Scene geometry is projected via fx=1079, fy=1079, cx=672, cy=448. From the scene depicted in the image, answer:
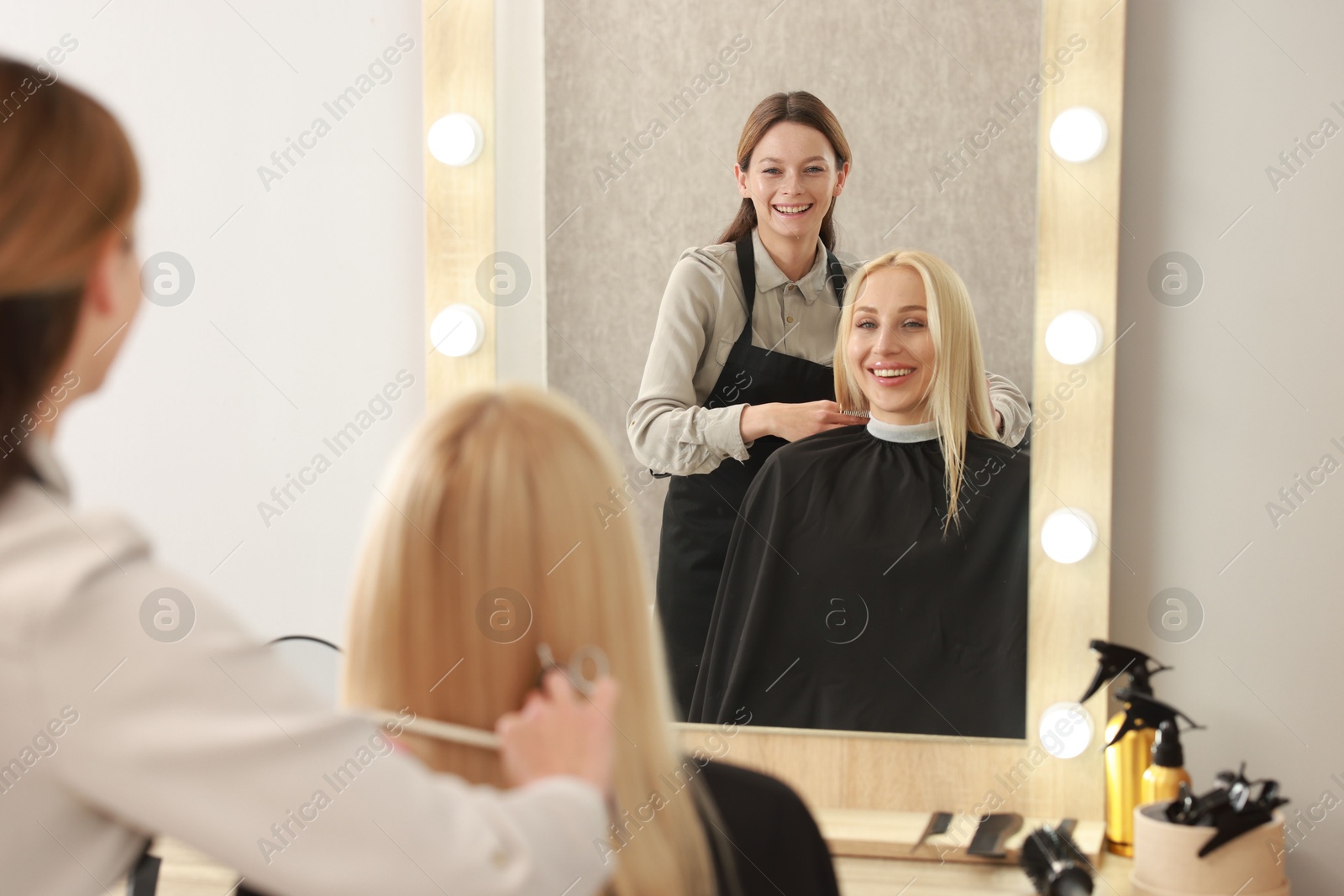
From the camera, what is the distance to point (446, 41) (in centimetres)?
126

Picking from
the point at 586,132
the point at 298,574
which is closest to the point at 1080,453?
the point at 586,132

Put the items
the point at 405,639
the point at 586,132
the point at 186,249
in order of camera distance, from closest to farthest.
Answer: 1. the point at 405,639
2. the point at 586,132
3. the point at 186,249

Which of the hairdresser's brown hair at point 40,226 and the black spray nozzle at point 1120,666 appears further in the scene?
the black spray nozzle at point 1120,666

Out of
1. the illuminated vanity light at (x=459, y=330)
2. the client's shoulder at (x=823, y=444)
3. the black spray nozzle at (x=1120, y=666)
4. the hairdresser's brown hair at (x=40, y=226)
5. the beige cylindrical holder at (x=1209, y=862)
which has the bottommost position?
the beige cylindrical holder at (x=1209, y=862)

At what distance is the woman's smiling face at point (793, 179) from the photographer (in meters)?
1.16

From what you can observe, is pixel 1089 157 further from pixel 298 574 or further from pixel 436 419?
pixel 298 574

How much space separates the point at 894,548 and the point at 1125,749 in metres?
0.30

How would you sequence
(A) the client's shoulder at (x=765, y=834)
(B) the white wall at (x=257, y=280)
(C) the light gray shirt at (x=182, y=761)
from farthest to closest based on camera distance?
1. (B) the white wall at (x=257, y=280)
2. (A) the client's shoulder at (x=765, y=834)
3. (C) the light gray shirt at (x=182, y=761)

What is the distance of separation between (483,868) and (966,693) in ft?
2.48

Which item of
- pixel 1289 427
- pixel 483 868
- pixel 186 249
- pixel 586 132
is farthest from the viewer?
pixel 186 249

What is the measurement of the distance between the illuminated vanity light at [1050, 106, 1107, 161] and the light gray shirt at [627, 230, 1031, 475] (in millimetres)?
243

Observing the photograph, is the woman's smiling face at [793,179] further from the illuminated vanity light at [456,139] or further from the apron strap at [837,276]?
the illuminated vanity light at [456,139]

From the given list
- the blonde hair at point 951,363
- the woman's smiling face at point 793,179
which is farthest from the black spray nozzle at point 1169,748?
the woman's smiling face at point 793,179

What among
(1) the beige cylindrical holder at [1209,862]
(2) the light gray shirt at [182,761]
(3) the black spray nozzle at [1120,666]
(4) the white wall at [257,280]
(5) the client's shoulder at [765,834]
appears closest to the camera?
(2) the light gray shirt at [182,761]
